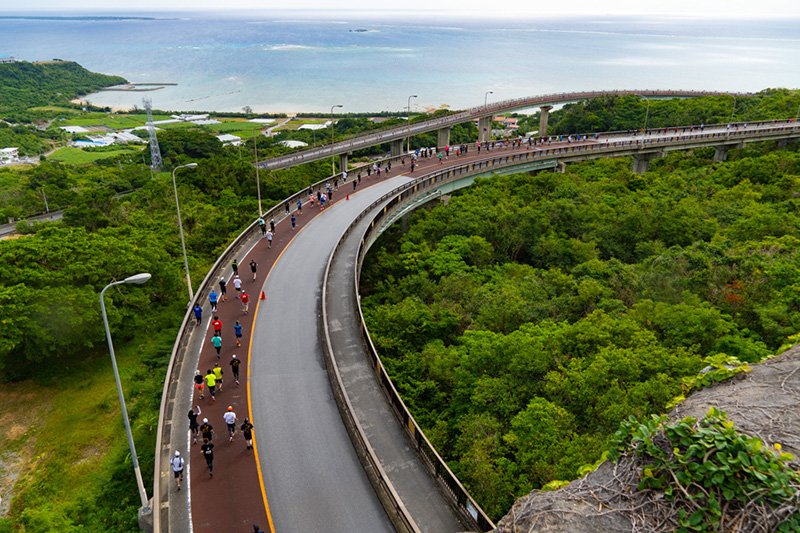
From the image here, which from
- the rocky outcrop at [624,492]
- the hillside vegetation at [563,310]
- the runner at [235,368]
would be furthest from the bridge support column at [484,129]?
the rocky outcrop at [624,492]

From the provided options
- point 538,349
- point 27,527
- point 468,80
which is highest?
point 468,80

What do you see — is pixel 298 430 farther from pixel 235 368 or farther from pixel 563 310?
pixel 563 310

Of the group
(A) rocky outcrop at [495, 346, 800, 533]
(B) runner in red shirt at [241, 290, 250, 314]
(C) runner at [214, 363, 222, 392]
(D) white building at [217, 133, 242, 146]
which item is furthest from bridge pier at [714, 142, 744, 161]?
(D) white building at [217, 133, 242, 146]

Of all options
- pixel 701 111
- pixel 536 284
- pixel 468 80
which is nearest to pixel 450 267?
pixel 536 284

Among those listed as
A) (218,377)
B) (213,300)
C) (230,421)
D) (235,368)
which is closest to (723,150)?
(213,300)

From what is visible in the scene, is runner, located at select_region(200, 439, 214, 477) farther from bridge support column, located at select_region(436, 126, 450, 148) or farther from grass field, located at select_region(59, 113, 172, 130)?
grass field, located at select_region(59, 113, 172, 130)

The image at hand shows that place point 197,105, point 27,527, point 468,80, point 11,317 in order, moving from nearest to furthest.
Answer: point 27,527 → point 11,317 → point 197,105 → point 468,80

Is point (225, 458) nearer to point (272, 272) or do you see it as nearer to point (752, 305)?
point (272, 272)

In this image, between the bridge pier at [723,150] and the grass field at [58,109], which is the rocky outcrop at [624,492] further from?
the grass field at [58,109]

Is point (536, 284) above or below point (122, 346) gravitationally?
above
